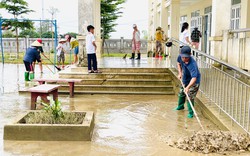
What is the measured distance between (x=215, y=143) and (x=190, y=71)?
6.07 ft

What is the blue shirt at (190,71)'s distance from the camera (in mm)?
5656

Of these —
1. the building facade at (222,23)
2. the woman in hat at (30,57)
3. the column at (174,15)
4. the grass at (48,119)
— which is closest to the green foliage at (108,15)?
the building facade at (222,23)

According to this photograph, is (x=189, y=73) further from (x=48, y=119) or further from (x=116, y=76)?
(x=116, y=76)

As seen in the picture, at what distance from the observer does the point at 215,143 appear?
4.19 m

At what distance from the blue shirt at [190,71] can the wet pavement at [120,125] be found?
2.52 feet

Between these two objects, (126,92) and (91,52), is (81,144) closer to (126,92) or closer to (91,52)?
(126,92)

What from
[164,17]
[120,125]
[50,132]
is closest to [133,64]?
[120,125]

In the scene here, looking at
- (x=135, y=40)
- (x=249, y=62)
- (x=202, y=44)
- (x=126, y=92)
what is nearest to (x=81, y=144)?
(x=126, y=92)

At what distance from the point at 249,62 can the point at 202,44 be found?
1088cm

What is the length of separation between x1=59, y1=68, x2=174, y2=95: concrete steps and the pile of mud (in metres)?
4.38

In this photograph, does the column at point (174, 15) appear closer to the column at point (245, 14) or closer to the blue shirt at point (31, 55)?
the column at point (245, 14)

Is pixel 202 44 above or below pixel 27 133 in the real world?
above

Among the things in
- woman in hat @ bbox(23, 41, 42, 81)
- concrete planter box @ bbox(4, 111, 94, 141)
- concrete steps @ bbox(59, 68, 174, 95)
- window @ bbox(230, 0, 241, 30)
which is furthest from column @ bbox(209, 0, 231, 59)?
woman in hat @ bbox(23, 41, 42, 81)

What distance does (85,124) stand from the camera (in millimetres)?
4668
